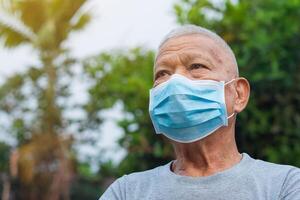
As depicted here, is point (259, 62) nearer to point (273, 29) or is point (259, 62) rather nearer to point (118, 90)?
point (273, 29)

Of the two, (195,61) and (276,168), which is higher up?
(195,61)

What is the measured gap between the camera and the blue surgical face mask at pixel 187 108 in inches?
95.8

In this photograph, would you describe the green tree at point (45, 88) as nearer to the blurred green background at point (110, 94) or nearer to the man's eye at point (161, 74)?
the blurred green background at point (110, 94)

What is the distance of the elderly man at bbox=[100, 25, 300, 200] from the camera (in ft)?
7.70

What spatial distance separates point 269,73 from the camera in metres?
7.13

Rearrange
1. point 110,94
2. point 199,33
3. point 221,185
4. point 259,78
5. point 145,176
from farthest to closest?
point 110,94, point 259,78, point 199,33, point 145,176, point 221,185

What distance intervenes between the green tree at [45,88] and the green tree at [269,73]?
656 cm

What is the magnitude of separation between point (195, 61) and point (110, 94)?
7.42 metres

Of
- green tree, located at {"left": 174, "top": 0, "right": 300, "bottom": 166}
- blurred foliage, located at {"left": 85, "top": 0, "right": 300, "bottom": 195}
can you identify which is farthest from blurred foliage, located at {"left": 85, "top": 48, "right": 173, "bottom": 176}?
green tree, located at {"left": 174, "top": 0, "right": 300, "bottom": 166}

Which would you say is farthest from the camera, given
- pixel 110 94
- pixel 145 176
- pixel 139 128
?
pixel 110 94

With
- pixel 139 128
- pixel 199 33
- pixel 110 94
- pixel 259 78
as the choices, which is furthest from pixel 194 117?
pixel 110 94

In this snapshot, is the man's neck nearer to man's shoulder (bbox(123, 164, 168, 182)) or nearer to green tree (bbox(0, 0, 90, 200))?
man's shoulder (bbox(123, 164, 168, 182))

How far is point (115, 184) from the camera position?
2.42 meters

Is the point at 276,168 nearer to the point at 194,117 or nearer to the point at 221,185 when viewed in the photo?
the point at 221,185
